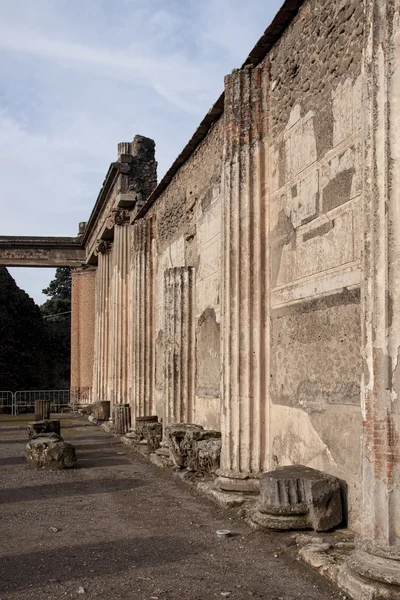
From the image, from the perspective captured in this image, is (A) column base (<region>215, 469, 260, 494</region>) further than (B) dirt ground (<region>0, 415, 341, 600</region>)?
Yes

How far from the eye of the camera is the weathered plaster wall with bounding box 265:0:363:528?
5289 millimetres

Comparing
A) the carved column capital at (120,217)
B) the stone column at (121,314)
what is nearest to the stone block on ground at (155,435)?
the stone column at (121,314)

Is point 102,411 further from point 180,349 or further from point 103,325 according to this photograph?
point 180,349

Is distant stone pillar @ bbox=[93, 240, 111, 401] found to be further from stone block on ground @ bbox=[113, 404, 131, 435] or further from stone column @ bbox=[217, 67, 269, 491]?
stone column @ bbox=[217, 67, 269, 491]

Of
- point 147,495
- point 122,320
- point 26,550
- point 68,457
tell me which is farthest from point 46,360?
point 26,550

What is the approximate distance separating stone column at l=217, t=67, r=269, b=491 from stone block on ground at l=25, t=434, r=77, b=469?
3281mm

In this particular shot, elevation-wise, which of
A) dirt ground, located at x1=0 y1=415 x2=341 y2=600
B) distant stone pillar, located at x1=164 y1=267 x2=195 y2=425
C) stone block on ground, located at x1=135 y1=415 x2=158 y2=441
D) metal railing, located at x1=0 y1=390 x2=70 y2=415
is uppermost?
distant stone pillar, located at x1=164 y1=267 x2=195 y2=425

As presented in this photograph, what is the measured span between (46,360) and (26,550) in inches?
1029

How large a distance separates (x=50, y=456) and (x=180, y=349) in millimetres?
2307

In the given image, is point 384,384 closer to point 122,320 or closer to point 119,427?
point 119,427

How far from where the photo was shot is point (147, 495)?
7.55 meters

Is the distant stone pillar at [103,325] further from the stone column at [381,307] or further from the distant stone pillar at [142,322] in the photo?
the stone column at [381,307]

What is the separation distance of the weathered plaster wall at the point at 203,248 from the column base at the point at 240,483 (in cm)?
211

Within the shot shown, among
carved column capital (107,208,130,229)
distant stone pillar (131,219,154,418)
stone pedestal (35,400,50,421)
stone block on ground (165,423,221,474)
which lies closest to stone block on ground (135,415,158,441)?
distant stone pillar (131,219,154,418)
